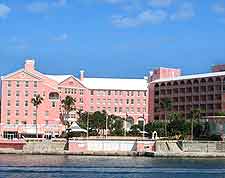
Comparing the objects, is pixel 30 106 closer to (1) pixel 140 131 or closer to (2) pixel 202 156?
(1) pixel 140 131

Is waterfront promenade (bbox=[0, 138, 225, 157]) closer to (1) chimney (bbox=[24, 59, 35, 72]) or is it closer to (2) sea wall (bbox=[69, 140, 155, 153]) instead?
(2) sea wall (bbox=[69, 140, 155, 153])

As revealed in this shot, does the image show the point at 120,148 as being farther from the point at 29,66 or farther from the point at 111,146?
the point at 29,66

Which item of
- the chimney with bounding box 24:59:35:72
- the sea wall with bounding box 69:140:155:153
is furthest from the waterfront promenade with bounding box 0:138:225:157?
the chimney with bounding box 24:59:35:72

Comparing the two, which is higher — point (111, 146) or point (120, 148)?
point (111, 146)

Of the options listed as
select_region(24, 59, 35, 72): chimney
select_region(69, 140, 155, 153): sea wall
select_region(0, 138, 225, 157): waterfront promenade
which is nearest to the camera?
select_region(0, 138, 225, 157): waterfront promenade

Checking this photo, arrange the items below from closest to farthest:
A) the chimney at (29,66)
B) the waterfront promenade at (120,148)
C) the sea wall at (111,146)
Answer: the waterfront promenade at (120,148), the sea wall at (111,146), the chimney at (29,66)

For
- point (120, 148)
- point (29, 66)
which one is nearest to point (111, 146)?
point (120, 148)

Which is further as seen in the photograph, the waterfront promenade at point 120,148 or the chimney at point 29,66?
the chimney at point 29,66

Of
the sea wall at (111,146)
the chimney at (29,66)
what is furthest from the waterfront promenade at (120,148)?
the chimney at (29,66)

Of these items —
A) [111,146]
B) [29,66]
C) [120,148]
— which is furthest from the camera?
[29,66]

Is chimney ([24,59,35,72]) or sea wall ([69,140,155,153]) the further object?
chimney ([24,59,35,72])

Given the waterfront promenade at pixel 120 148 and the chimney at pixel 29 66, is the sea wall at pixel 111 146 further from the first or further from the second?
the chimney at pixel 29 66

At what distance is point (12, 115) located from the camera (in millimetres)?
194750

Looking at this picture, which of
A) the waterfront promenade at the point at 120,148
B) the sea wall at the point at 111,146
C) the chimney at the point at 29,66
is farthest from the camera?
the chimney at the point at 29,66
